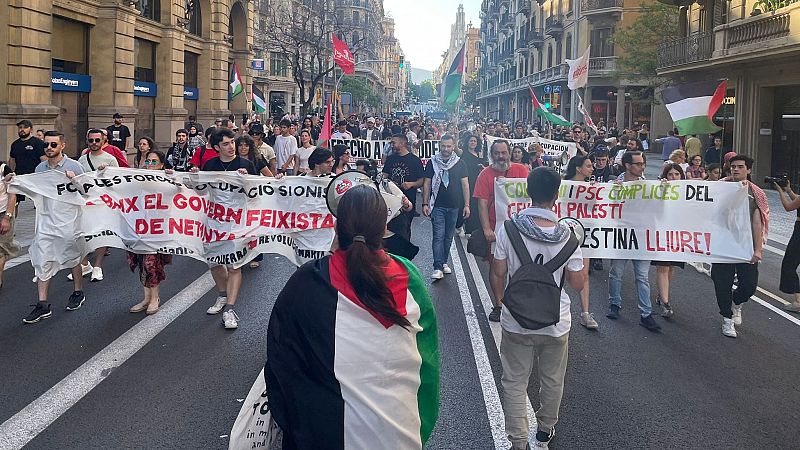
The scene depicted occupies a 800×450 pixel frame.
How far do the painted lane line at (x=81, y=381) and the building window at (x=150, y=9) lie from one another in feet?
72.2

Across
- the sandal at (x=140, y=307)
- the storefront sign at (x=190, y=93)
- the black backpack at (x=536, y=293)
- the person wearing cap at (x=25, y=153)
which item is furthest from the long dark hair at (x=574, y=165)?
the storefront sign at (x=190, y=93)

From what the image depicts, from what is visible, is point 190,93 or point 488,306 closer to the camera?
point 488,306

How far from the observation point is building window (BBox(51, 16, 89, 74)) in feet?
72.8

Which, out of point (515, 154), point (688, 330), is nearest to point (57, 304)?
point (688, 330)

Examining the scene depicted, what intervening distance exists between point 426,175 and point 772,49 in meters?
15.0

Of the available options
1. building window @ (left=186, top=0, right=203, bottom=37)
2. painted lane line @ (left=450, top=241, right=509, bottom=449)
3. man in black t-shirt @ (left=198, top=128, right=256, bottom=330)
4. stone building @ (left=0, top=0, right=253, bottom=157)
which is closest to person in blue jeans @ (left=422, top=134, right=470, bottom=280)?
painted lane line @ (left=450, top=241, right=509, bottom=449)

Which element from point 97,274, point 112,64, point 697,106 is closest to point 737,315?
point 697,106

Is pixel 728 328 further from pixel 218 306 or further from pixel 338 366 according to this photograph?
pixel 338 366

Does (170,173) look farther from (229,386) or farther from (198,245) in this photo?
(229,386)

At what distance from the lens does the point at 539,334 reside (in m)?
4.76

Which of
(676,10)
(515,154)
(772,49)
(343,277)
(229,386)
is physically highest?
(676,10)

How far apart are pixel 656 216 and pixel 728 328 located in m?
1.34

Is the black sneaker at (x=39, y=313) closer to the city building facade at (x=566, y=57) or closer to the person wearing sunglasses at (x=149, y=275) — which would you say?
the person wearing sunglasses at (x=149, y=275)

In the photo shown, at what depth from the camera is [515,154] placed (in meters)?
14.4
